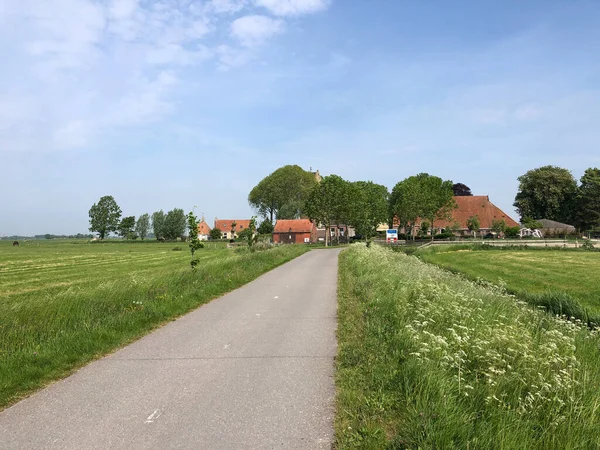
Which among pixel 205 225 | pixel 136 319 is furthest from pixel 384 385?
pixel 205 225

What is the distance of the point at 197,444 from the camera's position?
390 centimetres

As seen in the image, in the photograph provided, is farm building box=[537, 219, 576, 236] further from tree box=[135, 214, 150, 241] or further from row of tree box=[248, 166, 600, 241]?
tree box=[135, 214, 150, 241]

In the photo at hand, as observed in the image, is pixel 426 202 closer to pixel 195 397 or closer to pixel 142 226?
pixel 195 397

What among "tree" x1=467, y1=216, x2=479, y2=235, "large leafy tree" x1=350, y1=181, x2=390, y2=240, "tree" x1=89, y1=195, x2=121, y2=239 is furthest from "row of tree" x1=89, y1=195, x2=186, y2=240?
"tree" x1=467, y1=216, x2=479, y2=235

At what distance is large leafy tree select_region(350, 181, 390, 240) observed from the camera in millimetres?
75250

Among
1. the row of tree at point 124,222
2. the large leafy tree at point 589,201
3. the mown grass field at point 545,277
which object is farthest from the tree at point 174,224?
the mown grass field at point 545,277

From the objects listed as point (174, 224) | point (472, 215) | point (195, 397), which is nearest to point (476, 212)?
point (472, 215)

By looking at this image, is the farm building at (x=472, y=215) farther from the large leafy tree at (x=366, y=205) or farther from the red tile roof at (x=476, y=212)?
the large leafy tree at (x=366, y=205)

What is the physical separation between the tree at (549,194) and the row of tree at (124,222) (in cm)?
9398

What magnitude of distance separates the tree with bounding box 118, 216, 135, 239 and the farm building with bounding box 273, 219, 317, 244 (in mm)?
71179

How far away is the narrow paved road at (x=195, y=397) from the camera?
4.03 m

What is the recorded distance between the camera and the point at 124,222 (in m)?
142

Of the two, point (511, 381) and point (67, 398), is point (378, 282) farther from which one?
point (67, 398)

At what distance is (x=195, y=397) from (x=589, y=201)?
304ft
